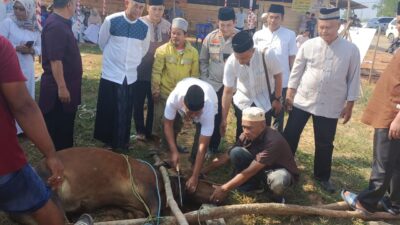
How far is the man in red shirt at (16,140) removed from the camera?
214 cm

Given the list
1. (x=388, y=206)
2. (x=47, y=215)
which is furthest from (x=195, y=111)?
(x=388, y=206)

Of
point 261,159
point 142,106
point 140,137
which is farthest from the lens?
point 140,137

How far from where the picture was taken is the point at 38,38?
5.86 m

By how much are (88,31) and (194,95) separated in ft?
46.8

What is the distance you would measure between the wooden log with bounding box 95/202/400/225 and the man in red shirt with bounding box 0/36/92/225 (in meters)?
1.08

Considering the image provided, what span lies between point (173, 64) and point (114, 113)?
3.38 feet

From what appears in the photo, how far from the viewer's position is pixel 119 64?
493 cm

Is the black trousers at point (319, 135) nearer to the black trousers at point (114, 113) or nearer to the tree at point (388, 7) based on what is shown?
the black trousers at point (114, 113)

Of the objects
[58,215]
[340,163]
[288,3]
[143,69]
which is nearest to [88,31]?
[288,3]

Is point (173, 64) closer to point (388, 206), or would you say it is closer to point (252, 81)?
point (252, 81)

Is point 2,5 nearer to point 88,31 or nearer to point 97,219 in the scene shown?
point 97,219

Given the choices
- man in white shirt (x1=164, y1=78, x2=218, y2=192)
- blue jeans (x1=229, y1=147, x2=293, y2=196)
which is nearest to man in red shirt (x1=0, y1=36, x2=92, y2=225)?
man in white shirt (x1=164, y1=78, x2=218, y2=192)

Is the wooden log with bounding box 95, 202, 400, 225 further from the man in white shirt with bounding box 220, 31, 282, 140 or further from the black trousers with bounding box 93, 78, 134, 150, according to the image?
the black trousers with bounding box 93, 78, 134, 150

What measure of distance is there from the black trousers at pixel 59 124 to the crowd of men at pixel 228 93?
1 centimetres
